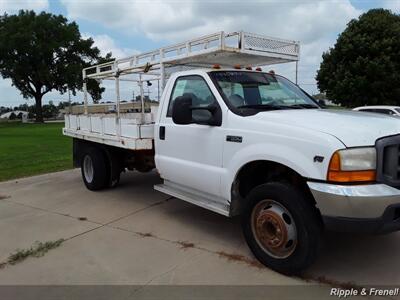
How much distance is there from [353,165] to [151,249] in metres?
2.49

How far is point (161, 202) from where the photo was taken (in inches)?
282

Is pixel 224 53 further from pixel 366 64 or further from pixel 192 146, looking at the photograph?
pixel 366 64

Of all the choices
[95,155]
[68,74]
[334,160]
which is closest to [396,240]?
[334,160]

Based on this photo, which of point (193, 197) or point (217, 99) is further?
point (193, 197)

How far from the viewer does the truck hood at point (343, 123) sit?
12.1 feet

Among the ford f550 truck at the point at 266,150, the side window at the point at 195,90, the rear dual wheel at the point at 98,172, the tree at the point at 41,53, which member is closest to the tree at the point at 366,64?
the rear dual wheel at the point at 98,172

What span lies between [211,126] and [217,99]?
0.31 meters

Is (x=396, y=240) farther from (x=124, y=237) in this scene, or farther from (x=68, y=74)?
(x=68, y=74)

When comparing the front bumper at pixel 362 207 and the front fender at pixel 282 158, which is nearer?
the front bumper at pixel 362 207

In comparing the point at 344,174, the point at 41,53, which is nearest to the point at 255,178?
the point at 344,174

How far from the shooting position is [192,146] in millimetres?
5270

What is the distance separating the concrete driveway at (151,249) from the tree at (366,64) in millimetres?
23046

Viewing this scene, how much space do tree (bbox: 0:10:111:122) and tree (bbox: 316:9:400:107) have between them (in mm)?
28235

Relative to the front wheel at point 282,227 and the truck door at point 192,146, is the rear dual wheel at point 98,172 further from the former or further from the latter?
the front wheel at point 282,227
